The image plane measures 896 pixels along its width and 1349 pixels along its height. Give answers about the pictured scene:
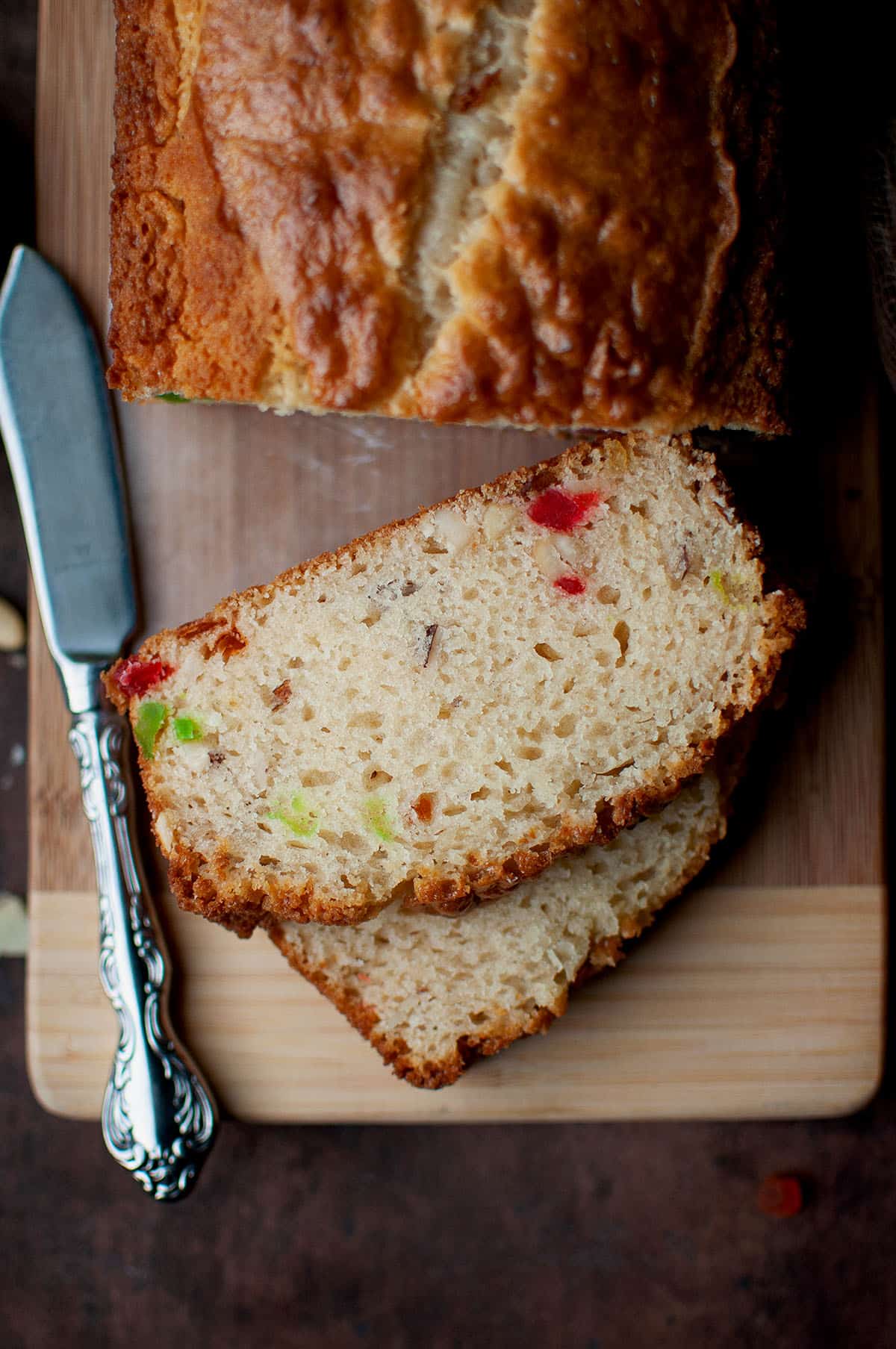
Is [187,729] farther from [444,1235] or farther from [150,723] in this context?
[444,1235]

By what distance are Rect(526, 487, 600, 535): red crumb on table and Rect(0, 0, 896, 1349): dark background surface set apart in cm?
134

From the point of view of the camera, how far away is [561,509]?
198 cm

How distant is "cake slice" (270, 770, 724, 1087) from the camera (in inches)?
84.2

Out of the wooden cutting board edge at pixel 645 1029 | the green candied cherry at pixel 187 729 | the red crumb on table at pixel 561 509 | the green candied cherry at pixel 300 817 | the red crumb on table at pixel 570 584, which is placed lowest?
the wooden cutting board edge at pixel 645 1029

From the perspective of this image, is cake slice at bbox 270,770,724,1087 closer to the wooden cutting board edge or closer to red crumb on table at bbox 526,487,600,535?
the wooden cutting board edge

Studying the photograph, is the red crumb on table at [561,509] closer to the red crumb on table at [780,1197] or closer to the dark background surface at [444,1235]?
the dark background surface at [444,1235]

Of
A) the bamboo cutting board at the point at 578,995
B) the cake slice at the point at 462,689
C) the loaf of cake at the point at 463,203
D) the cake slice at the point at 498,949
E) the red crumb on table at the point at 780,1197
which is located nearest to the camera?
the loaf of cake at the point at 463,203

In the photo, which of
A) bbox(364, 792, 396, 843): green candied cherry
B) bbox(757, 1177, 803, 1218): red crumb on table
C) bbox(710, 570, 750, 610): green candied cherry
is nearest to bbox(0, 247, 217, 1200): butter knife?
bbox(364, 792, 396, 843): green candied cherry

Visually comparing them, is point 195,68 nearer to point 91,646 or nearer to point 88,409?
point 88,409

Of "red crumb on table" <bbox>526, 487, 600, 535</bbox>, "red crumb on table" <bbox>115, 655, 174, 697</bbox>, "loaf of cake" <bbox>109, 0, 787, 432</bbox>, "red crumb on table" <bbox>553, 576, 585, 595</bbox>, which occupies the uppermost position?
"loaf of cake" <bbox>109, 0, 787, 432</bbox>

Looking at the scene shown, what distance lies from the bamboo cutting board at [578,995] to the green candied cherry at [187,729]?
383 millimetres

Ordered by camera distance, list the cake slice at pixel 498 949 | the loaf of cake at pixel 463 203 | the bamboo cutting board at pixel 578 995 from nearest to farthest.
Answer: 1. the loaf of cake at pixel 463 203
2. the cake slice at pixel 498 949
3. the bamboo cutting board at pixel 578 995

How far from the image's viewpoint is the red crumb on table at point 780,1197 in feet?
8.43

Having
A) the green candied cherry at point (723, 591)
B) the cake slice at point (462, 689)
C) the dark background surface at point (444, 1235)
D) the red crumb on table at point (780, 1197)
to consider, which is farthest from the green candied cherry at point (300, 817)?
the red crumb on table at point (780, 1197)
